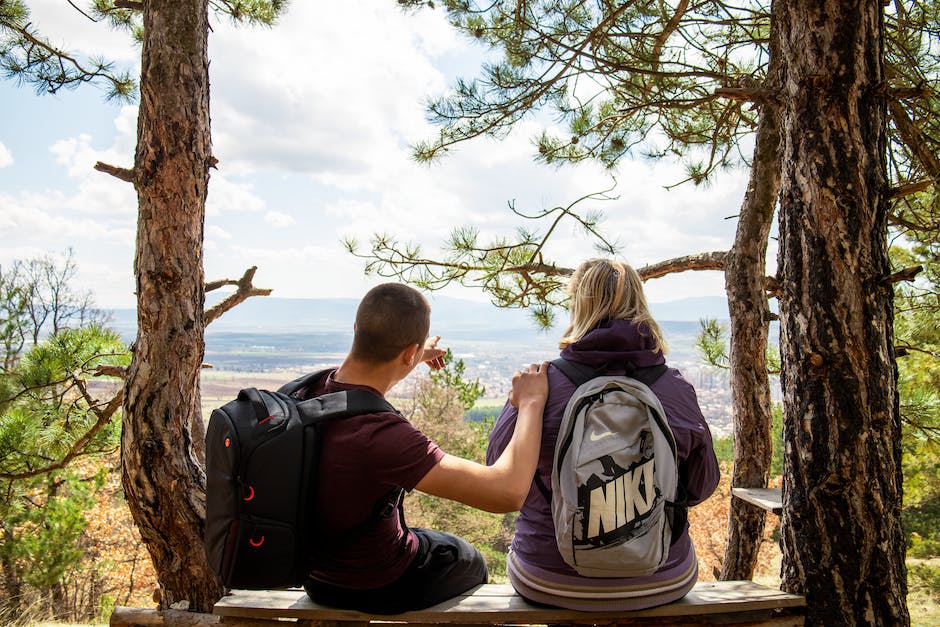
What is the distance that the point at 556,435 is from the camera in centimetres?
158

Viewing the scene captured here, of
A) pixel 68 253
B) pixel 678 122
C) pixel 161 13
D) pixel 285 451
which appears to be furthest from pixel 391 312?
pixel 68 253

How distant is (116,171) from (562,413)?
1.95 meters

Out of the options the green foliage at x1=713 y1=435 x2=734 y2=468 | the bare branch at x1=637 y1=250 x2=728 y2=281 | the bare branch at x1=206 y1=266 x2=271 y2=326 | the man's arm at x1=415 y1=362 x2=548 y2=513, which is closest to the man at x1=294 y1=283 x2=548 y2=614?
the man's arm at x1=415 y1=362 x2=548 y2=513

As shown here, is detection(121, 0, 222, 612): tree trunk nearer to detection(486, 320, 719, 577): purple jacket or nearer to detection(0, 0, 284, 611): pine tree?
detection(0, 0, 284, 611): pine tree

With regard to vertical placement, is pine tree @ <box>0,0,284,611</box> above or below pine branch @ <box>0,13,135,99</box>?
below

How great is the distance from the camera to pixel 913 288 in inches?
186

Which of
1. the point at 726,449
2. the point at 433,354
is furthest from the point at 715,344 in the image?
the point at 726,449

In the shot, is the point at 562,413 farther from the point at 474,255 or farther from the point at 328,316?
the point at 328,316

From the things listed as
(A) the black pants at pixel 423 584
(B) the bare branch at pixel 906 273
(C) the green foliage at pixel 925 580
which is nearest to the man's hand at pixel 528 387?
(A) the black pants at pixel 423 584

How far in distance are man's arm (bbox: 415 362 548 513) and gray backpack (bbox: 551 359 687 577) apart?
0.10 m

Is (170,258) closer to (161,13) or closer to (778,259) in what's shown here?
(161,13)

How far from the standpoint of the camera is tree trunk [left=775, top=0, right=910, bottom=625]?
5.69 ft

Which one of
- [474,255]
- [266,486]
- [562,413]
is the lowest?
[266,486]

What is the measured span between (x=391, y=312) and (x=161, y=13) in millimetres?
1677
